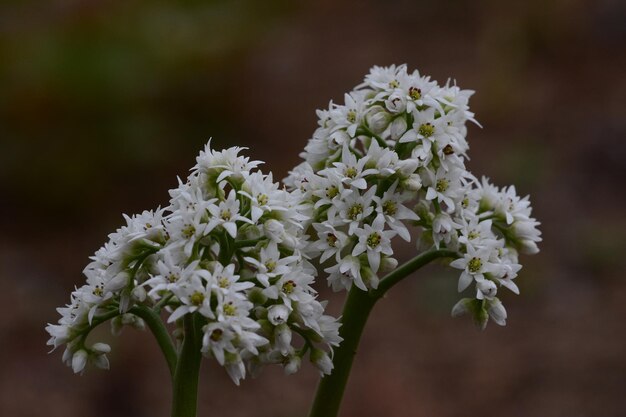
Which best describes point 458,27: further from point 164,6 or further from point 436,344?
point 436,344

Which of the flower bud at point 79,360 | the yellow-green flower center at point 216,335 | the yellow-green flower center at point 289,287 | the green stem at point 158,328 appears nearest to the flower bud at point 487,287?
the yellow-green flower center at point 289,287

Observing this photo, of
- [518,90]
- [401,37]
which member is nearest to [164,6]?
[401,37]

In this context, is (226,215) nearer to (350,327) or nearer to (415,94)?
(350,327)

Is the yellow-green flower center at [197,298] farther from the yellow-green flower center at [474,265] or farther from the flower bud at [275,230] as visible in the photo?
the yellow-green flower center at [474,265]

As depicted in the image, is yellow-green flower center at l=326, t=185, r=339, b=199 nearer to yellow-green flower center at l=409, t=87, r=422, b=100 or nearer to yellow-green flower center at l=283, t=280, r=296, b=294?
yellow-green flower center at l=283, t=280, r=296, b=294

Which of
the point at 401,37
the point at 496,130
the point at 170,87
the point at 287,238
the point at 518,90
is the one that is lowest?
the point at 287,238
